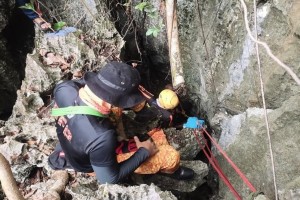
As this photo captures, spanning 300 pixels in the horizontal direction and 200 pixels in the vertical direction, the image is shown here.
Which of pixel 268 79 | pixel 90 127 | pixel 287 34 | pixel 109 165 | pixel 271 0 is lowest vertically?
pixel 109 165

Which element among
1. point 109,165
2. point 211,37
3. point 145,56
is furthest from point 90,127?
point 145,56

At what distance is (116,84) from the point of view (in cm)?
277

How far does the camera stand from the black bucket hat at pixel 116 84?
277 centimetres

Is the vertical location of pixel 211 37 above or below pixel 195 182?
above

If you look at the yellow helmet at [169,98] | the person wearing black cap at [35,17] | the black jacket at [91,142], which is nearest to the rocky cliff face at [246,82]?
the yellow helmet at [169,98]

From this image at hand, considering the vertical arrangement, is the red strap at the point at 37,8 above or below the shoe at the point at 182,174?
above

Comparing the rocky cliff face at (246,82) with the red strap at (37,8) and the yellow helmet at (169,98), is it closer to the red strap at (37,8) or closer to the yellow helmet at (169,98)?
the yellow helmet at (169,98)

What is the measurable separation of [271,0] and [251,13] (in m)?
0.29

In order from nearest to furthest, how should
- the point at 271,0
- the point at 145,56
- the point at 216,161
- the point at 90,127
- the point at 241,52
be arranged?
1. the point at 90,127
2. the point at 271,0
3. the point at 241,52
4. the point at 216,161
5. the point at 145,56

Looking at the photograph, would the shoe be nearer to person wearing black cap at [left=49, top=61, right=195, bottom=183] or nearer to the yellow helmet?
the yellow helmet

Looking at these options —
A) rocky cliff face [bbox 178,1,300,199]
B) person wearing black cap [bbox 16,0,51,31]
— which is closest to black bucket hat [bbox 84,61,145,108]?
rocky cliff face [bbox 178,1,300,199]

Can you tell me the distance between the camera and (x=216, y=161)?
4.79m

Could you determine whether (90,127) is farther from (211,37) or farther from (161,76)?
(161,76)

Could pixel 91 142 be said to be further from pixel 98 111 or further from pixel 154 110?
pixel 154 110
